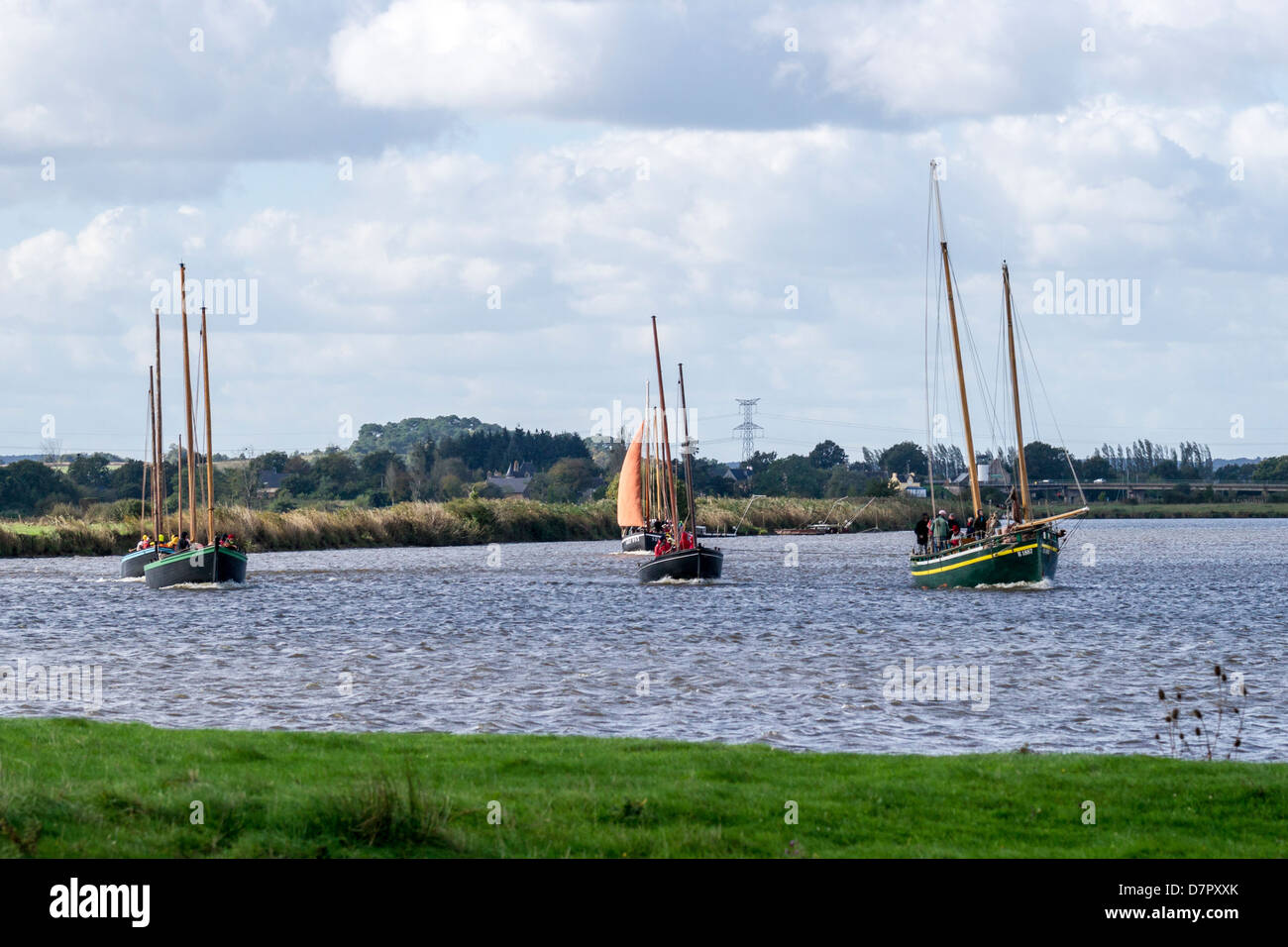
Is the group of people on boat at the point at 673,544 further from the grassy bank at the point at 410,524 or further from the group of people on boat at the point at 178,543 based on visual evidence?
the group of people on boat at the point at 178,543

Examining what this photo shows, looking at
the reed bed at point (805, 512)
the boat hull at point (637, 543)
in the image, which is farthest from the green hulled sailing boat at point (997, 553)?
the reed bed at point (805, 512)

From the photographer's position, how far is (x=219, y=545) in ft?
192

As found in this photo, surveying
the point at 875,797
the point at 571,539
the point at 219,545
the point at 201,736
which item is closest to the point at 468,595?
the point at 219,545

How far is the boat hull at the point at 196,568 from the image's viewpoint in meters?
58.2

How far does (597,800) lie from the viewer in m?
12.7

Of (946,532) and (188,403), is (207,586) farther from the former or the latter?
(946,532)

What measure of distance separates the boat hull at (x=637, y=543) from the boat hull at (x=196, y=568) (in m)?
35.2

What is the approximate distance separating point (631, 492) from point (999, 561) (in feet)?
143
